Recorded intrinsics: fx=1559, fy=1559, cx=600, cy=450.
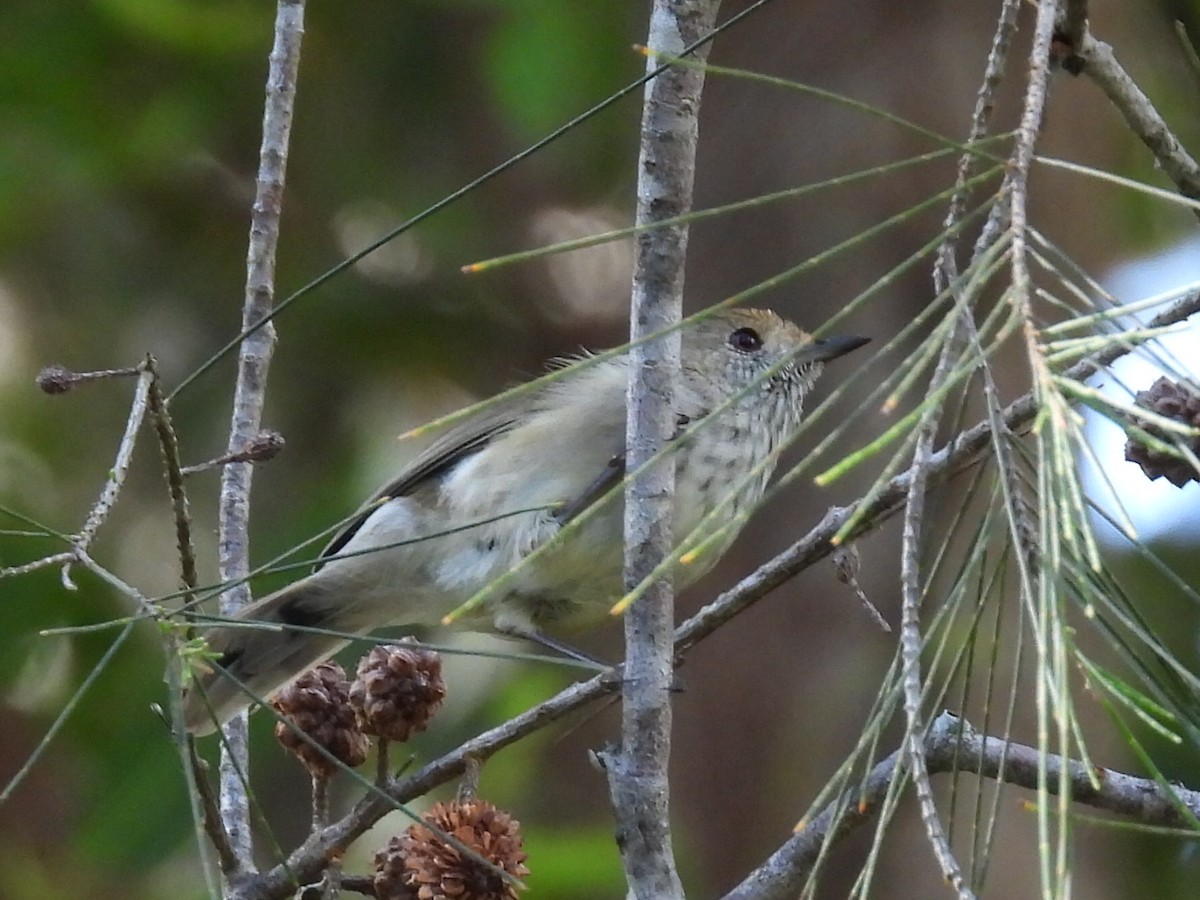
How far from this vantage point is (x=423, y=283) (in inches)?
195

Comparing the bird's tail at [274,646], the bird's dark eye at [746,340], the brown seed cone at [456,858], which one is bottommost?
the brown seed cone at [456,858]

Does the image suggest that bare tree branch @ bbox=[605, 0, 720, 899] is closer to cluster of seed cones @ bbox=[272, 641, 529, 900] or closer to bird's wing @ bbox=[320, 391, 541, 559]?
cluster of seed cones @ bbox=[272, 641, 529, 900]

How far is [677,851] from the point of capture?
4.16m

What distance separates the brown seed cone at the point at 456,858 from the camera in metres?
1.94

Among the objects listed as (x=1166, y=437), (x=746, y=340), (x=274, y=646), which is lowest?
(x=1166, y=437)

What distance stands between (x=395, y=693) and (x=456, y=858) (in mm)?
247

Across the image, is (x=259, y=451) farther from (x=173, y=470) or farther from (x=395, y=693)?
(x=395, y=693)

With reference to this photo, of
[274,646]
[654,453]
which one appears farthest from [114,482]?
[274,646]

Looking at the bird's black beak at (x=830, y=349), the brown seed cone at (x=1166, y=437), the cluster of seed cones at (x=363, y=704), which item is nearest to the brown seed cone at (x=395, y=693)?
the cluster of seed cones at (x=363, y=704)

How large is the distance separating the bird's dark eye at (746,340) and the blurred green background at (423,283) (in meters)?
0.82

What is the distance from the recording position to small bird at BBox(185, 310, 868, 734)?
2.89m

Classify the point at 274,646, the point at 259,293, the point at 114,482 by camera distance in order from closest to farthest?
the point at 114,482 < the point at 259,293 < the point at 274,646

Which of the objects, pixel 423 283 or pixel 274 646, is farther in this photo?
pixel 423 283

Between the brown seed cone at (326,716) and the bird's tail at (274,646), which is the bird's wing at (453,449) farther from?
the brown seed cone at (326,716)
